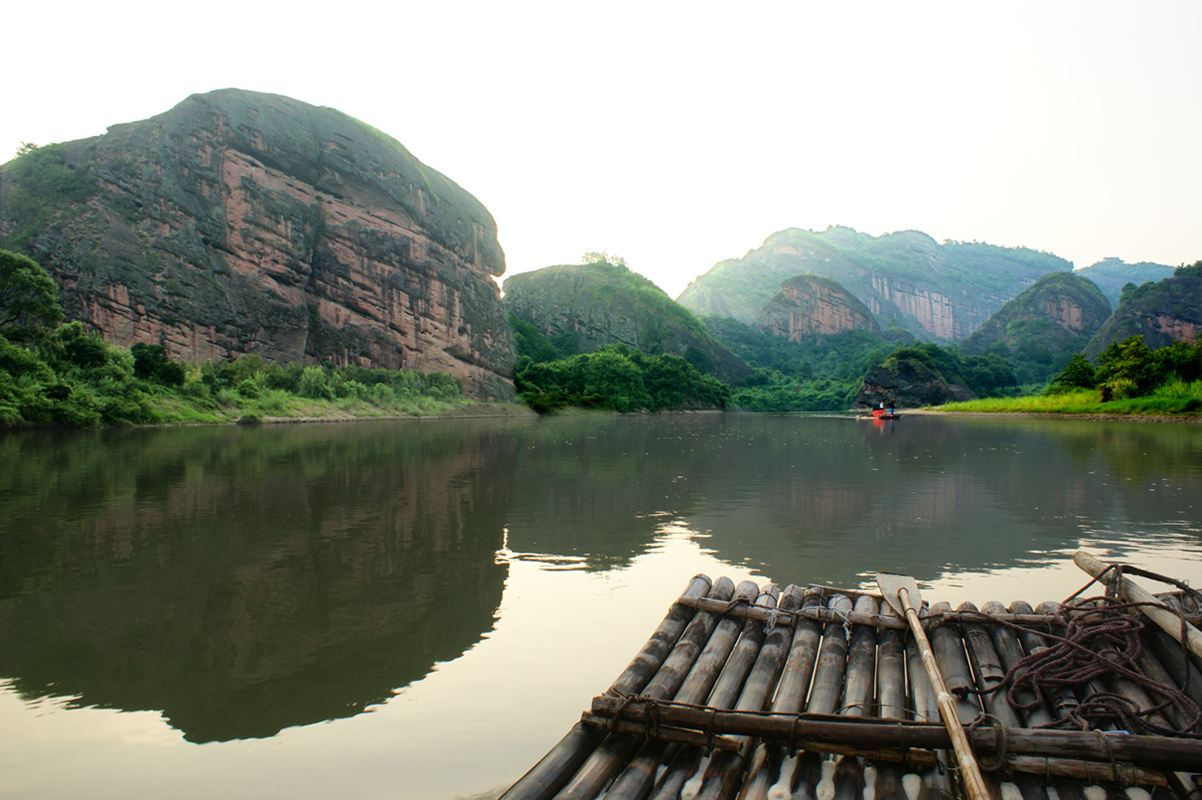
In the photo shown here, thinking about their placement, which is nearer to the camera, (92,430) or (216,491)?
(216,491)

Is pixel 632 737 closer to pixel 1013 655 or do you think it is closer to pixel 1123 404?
pixel 1013 655

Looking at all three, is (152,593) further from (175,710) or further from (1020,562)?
(1020,562)

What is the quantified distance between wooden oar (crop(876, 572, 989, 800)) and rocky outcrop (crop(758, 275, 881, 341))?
18723 cm

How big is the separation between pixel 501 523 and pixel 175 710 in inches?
300

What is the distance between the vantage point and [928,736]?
3709 millimetres

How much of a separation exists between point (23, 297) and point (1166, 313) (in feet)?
412

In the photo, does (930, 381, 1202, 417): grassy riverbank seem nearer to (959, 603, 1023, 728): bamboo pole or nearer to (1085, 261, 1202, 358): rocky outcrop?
(1085, 261, 1202, 358): rocky outcrop

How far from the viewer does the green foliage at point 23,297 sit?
39.2 metres

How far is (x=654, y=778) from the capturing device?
370cm

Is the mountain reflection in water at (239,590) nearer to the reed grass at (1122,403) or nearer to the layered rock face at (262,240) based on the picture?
the reed grass at (1122,403)

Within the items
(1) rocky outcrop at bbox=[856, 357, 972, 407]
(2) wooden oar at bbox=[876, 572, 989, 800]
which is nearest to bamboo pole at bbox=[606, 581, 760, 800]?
(2) wooden oar at bbox=[876, 572, 989, 800]

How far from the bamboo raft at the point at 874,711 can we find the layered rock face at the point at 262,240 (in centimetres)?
6810

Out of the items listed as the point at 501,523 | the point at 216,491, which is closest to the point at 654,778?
the point at 501,523

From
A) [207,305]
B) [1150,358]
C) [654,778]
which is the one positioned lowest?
[654,778]
